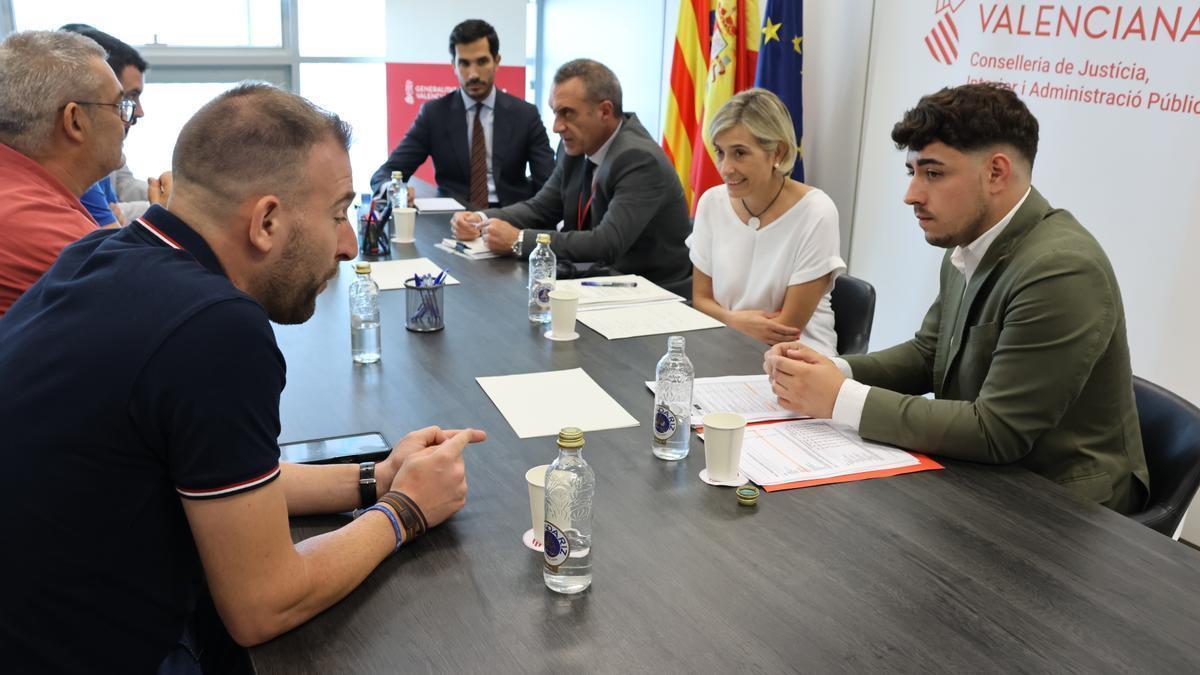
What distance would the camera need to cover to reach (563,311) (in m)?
2.42

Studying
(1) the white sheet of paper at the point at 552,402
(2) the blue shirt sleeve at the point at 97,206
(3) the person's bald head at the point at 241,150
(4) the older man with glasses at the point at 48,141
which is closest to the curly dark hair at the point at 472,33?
(2) the blue shirt sleeve at the point at 97,206

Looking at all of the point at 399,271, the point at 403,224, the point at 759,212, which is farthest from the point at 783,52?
A: the point at 399,271

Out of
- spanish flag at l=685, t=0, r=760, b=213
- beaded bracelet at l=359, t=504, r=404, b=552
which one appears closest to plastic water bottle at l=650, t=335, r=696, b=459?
beaded bracelet at l=359, t=504, r=404, b=552

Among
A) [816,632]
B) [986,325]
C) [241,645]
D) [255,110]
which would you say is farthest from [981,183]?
[241,645]

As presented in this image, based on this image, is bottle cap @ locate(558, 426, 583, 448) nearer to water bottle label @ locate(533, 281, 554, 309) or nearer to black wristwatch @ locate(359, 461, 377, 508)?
black wristwatch @ locate(359, 461, 377, 508)

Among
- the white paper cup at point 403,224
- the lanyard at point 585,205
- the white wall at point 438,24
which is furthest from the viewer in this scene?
the white wall at point 438,24

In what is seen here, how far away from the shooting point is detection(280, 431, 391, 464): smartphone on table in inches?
64.4

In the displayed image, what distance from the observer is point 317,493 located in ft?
4.93

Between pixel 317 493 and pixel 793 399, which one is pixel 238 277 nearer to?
pixel 317 493

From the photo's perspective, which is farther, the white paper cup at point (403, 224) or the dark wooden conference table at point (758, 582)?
the white paper cup at point (403, 224)

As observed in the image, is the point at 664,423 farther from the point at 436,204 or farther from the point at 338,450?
the point at 436,204

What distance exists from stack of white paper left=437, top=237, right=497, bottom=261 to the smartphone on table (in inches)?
67.8

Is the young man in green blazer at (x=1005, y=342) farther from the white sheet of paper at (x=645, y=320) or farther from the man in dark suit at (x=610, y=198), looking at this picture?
the man in dark suit at (x=610, y=198)

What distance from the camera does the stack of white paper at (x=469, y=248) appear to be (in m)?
3.42
